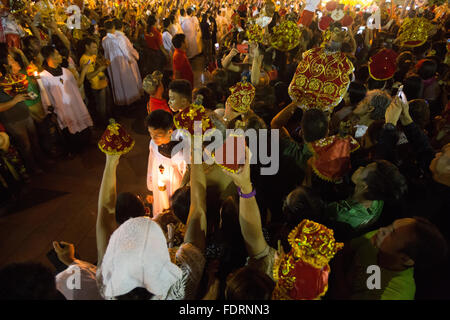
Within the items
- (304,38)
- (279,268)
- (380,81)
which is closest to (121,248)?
Answer: (279,268)

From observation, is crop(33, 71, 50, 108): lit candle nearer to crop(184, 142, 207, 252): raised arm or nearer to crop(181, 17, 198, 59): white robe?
crop(184, 142, 207, 252): raised arm

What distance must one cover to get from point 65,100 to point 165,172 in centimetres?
294

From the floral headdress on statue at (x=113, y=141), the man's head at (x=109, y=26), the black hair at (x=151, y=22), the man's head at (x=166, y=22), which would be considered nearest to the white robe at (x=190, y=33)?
the man's head at (x=166, y=22)

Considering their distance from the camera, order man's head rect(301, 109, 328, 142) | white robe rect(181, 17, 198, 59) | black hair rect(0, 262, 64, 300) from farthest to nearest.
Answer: white robe rect(181, 17, 198, 59) < man's head rect(301, 109, 328, 142) < black hair rect(0, 262, 64, 300)

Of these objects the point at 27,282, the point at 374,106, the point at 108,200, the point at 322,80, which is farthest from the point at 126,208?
the point at 374,106

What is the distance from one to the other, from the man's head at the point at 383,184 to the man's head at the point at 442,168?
596 millimetres

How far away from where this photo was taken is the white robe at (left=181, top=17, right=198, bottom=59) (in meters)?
9.81

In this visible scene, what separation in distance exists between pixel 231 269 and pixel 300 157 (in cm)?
117

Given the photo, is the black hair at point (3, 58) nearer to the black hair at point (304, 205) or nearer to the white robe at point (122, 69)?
the white robe at point (122, 69)

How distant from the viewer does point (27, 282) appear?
1.03m

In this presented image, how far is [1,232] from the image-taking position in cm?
321

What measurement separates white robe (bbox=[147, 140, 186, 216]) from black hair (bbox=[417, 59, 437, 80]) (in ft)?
12.1

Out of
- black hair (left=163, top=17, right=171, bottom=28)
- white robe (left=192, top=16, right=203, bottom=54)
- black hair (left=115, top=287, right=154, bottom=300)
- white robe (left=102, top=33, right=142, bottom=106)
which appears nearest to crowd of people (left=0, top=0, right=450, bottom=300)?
black hair (left=115, top=287, right=154, bottom=300)

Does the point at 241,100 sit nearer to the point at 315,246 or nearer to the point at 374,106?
the point at 374,106
